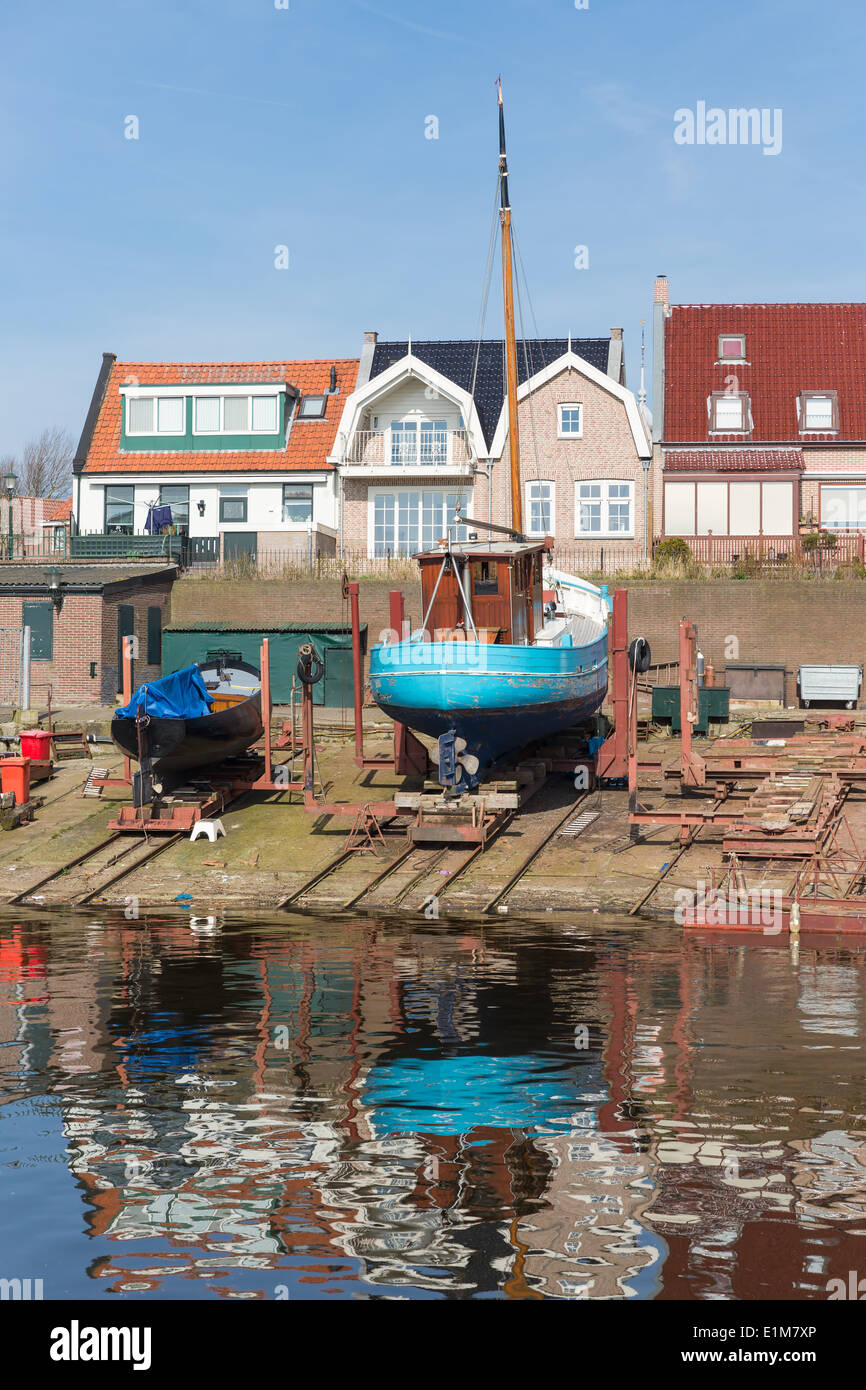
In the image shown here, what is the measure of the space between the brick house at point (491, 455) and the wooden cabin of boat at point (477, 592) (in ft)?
60.7

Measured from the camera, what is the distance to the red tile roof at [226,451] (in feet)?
154

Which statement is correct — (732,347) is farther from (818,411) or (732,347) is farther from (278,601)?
(278,601)

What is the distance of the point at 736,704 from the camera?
1348 inches

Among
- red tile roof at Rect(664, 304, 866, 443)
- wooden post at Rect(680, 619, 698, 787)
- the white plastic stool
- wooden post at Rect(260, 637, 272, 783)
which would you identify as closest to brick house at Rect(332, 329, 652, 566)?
red tile roof at Rect(664, 304, 866, 443)

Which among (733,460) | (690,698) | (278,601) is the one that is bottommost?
(690,698)

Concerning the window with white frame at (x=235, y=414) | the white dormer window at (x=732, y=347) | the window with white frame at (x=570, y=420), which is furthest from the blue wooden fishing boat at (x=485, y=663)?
the white dormer window at (x=732, y=347)

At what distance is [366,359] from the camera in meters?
49.0

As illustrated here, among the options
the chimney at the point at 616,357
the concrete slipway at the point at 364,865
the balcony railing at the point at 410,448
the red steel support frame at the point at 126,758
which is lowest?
the concrete slipway at the point at 364,865

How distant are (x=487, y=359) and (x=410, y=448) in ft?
16.4

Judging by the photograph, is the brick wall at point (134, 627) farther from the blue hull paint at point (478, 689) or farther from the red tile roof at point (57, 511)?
the red tile roof at point (57, 511)

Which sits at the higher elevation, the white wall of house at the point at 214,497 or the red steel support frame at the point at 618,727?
the white wall of house at the point at 214,497

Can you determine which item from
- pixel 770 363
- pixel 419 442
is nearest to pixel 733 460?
pixel 770 363

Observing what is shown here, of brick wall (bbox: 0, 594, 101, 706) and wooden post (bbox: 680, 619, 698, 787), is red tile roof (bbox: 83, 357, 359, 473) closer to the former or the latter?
brick wall (bbox: 0, 594, 101, 706)
